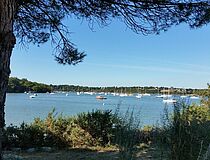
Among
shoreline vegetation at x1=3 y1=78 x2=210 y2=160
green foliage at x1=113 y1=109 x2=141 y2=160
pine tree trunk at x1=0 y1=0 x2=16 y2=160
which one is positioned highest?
pine tree trunk at x1=0 y1=0 x2=16 y2=160

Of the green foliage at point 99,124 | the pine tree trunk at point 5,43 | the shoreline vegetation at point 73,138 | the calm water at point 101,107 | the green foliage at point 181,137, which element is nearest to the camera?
the green foliage at point 181,137

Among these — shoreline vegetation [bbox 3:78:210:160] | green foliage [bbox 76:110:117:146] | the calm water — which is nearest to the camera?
the calm water

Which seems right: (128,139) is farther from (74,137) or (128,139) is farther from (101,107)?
(101,107)

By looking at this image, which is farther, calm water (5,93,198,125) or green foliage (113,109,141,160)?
calm water (5,93,198,125)

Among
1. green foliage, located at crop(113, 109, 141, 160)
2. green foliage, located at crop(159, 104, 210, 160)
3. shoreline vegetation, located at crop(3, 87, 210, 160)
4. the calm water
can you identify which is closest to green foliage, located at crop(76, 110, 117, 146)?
shoreline vegetation, located at crop(3, 87, 210, 160)

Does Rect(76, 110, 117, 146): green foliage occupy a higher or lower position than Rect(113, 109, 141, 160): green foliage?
lower

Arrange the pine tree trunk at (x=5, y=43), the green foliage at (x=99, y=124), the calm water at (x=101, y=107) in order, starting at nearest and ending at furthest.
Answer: the pine tree trunk at (x=5, y=43) → the calm water at (x=101, y=107) → the green foliage at (x=99, y=124)

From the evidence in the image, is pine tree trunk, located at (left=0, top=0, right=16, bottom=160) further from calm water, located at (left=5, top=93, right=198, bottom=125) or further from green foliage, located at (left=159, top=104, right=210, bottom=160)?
green foliage, located at (left=159, top=104, right=210, bottom=160)

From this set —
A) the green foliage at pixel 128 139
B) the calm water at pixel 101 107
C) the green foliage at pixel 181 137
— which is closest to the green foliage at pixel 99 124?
the calm water at pixel 101 107

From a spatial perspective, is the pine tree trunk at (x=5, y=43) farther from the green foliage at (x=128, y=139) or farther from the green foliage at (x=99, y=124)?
the green foliage at (x=99, y=124)

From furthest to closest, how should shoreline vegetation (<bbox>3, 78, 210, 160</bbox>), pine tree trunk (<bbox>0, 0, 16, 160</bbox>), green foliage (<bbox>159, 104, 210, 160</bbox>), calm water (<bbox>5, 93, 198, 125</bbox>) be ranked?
shoreline vegetation (<bbox>3, 78, 210, 160</bbox>) → calm water (<bbox>5, 93, 198, 125</bbox>) → pine tree trunk (<bbox>0, 0, 16, 160</bbox>) → green foliage (<bbox>159, 104, 210, 160</bbox>)

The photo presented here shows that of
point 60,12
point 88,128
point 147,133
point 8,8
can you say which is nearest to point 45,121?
point 88,128

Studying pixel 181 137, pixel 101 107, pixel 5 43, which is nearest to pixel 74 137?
pixel 101 107

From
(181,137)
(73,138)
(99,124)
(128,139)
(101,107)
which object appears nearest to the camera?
(181,137)
